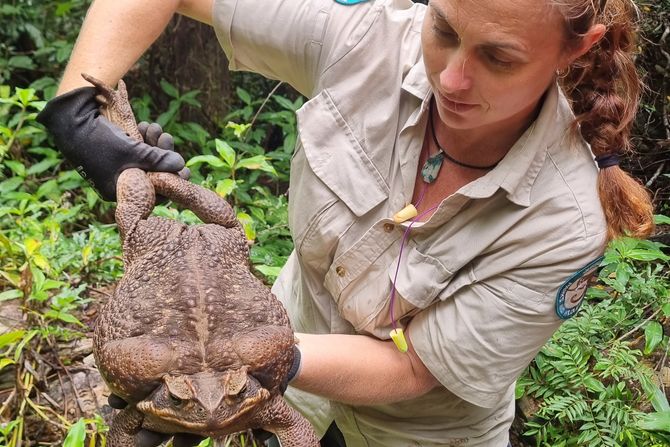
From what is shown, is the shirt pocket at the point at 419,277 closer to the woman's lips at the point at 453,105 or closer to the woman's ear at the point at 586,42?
the woman's lips at the point at 453,105

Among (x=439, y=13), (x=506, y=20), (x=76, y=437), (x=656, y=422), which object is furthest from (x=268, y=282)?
(x=506, y=20)

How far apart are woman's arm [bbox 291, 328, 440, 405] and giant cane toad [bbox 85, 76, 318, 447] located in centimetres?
21

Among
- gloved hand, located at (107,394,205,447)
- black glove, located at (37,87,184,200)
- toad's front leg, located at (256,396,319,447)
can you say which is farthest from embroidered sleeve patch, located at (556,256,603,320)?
black glove, located at (37,87,184,200)

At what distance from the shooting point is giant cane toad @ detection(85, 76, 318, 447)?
4.93 ft

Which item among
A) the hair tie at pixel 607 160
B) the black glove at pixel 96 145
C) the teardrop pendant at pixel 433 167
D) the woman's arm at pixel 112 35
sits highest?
the woman's arm at pixel 112 35

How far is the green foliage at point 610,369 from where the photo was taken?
3115 mm

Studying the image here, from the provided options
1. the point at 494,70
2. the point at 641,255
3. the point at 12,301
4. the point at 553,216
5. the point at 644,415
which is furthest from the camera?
the point at 12,301

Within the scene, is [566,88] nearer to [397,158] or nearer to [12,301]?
[397,158]

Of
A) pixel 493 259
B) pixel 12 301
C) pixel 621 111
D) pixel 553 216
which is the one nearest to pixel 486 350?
pixel 493 259

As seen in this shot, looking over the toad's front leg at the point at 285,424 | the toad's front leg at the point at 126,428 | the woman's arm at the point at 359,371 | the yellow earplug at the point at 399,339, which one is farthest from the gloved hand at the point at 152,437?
the yellow earplug at the point at 399,339

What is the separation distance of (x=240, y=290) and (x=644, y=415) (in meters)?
2.13

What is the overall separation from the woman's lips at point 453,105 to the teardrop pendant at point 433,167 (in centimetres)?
31

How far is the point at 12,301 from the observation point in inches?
148

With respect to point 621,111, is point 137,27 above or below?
above
